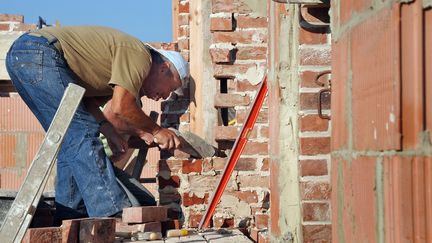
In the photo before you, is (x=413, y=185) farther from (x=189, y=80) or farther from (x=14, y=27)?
(x=14, y=27)

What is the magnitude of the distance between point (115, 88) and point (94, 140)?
0.45 m

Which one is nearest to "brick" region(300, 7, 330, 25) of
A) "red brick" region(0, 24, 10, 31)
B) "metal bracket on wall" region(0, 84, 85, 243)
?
"metal bracket on wall" region(0, 84, 85, 243)

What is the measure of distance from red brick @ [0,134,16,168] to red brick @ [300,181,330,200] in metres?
6.12

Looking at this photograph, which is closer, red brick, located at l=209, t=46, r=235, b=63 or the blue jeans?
the blue jeans

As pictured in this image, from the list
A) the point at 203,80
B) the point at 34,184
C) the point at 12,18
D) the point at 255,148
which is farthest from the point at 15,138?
the point at 34,184

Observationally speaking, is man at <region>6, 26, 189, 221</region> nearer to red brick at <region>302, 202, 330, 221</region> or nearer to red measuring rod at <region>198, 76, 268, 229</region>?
red measuring rod at <region>198, 76, 268, 229</region>

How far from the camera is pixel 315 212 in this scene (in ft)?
10.0

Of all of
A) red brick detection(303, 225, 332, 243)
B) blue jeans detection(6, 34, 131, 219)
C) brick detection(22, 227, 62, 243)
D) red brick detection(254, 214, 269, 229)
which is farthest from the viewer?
red brick detection(254, 214, 269, 229)

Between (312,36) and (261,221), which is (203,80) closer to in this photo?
(261,221)

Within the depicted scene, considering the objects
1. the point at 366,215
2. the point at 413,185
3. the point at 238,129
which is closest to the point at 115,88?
the point at 238,129

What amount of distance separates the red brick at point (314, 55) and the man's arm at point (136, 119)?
1.83 metres

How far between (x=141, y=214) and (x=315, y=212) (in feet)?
4.08

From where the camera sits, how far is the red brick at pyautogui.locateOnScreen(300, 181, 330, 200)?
3067mm

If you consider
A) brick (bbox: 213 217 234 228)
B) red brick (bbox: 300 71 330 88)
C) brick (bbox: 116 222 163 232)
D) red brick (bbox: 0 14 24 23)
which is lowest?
brick (bbox: 213 217 234 228)
